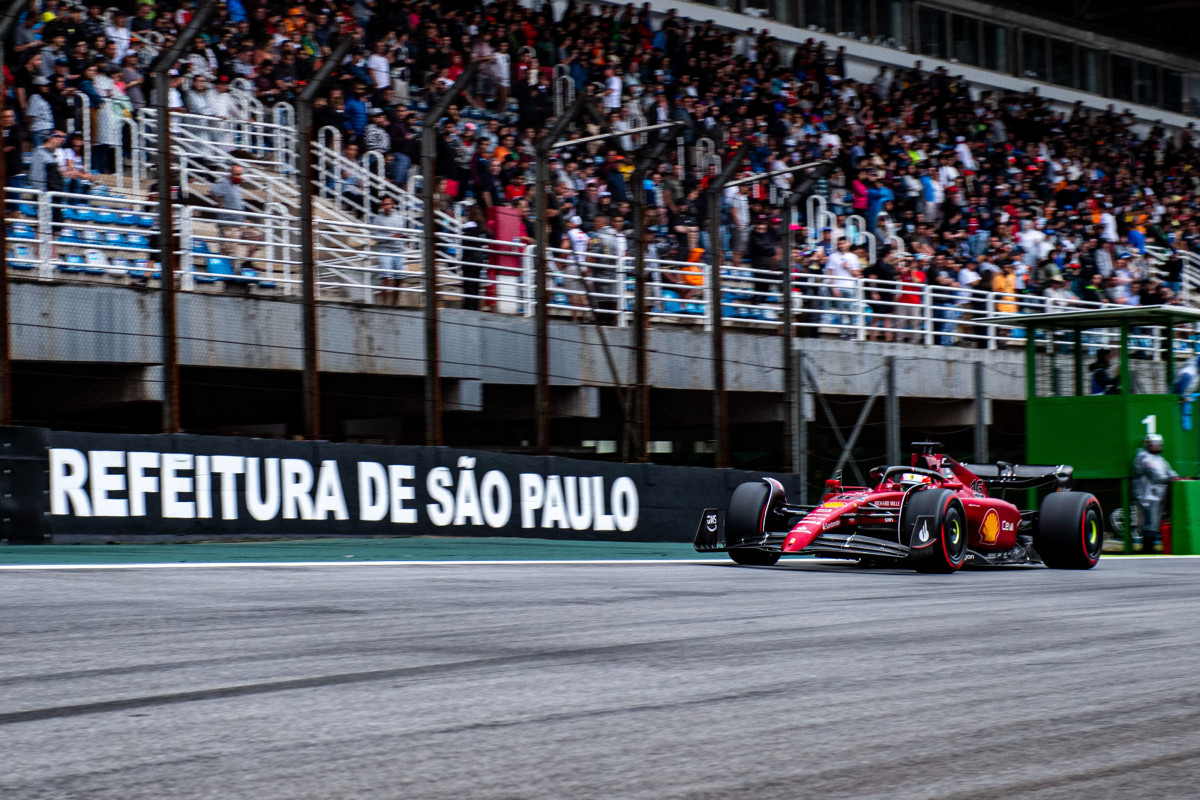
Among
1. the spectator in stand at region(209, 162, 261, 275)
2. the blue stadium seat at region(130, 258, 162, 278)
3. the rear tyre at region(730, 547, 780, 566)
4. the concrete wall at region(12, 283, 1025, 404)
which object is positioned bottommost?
the rear tyre at region(730, 547, 780, 566)

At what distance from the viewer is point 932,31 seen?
37531mm

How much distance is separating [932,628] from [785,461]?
35.5ft

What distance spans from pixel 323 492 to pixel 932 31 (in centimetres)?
2799

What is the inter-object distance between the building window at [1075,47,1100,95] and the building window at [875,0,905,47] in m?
7.20

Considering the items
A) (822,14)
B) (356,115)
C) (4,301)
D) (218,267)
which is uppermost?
(822,14)

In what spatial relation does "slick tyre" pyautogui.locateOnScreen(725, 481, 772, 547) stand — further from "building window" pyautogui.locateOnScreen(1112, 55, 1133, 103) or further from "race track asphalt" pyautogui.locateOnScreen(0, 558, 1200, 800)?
"building window" pyautogui.locateOnScreen(1112, 55, 1133, 103)

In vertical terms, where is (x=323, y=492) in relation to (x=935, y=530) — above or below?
above

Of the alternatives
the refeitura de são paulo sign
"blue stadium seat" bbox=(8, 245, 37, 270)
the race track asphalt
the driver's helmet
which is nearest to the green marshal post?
the refeitura de são paulo sign

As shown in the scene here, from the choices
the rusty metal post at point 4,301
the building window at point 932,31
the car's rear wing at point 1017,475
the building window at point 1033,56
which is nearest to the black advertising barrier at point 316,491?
the rusty metal post at point 4,301

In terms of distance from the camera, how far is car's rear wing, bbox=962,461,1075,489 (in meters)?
13.1

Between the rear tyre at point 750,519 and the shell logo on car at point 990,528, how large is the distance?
5.17ft

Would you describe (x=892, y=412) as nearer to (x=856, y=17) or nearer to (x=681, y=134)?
(x=681, y=134)

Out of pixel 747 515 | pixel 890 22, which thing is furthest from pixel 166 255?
pixel 890 22

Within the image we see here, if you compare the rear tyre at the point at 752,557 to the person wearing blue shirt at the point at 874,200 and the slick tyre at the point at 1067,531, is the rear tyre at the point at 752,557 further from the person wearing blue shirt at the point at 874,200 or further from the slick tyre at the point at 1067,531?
the person wearing blue shirt at the point at 874,200
